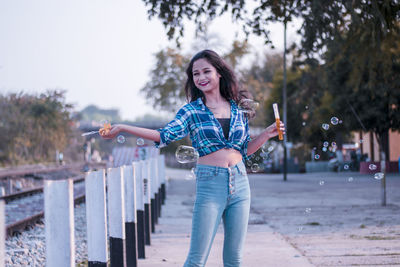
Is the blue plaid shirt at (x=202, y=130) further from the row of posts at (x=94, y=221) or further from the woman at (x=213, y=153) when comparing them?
the row of posts at (x=94, y=221)

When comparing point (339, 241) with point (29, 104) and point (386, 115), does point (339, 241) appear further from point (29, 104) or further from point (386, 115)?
point (29, 104)

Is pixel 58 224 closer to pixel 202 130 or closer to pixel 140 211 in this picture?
pixel 202 130

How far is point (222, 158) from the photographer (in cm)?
379

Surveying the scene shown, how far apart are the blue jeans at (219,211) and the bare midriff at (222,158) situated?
32 millimetres

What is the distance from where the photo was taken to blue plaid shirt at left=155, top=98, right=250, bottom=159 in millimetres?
3811

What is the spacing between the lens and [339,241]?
26.9ft

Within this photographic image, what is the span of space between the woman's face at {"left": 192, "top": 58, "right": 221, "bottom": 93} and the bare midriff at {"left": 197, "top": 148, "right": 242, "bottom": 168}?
0.47m

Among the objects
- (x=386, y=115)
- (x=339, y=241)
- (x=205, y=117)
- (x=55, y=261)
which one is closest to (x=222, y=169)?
(x=205, y=117)

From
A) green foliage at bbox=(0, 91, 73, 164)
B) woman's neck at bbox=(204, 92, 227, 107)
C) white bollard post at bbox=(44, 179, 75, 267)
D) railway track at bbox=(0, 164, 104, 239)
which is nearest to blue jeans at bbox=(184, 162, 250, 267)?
woman's neck at bbox=(204, 92, 227, 107)

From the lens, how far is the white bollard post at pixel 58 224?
3.66 m

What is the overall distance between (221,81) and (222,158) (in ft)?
2.13

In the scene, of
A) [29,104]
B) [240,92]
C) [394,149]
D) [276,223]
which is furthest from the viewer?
[29,104]

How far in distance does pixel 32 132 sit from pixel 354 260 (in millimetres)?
43115

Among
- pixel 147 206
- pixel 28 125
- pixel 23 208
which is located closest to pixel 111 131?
pixel 147 206
